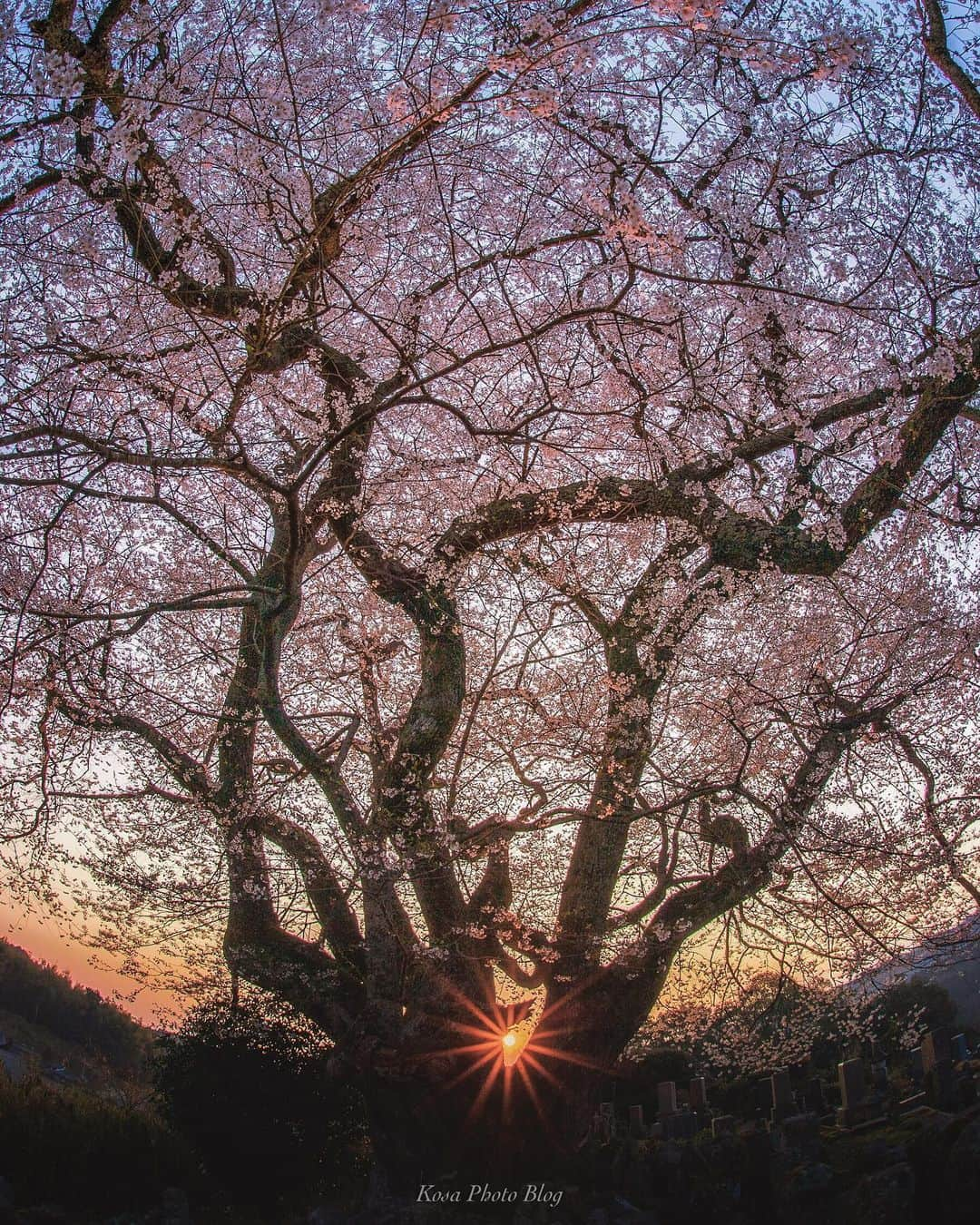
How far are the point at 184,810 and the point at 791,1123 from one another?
21.8 ft

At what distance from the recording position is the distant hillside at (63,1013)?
18.0m

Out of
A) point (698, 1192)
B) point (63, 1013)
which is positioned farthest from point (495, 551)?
point (63, 1013)

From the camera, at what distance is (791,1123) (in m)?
8.10

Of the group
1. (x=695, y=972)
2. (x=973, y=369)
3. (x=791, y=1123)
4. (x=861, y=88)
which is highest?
(x=861, y=88)

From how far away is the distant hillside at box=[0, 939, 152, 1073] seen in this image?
18.0m

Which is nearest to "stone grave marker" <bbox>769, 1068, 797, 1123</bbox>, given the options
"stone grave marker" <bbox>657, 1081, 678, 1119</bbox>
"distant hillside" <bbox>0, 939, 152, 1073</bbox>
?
"stone grave marker" <bbox>657, 1081, 678, 1119</bbox>

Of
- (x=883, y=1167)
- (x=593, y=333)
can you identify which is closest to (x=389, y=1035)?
(x=883, y=1167)

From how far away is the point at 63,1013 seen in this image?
1873 centimetres

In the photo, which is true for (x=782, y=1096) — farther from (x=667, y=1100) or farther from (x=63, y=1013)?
(x=63, y=1013)

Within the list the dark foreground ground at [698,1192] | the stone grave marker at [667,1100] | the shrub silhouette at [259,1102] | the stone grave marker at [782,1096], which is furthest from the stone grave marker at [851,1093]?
the shrub silhouette at [259,1102]

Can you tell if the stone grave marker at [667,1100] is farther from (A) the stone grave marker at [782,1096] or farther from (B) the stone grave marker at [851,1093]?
(B) the stone grave marker at [851,1093]

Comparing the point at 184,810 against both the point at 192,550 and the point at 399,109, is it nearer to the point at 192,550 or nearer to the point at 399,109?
the point at 192,550

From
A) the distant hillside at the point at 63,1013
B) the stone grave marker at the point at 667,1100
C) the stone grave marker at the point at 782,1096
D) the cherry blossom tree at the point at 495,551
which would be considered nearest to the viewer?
the cherry blossom tree at the point at 495,551

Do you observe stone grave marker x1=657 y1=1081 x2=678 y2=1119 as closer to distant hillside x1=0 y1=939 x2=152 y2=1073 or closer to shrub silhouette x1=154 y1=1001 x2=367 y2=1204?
shrub silhouette x1=154 y1=1001 x2=367 y2=1204
